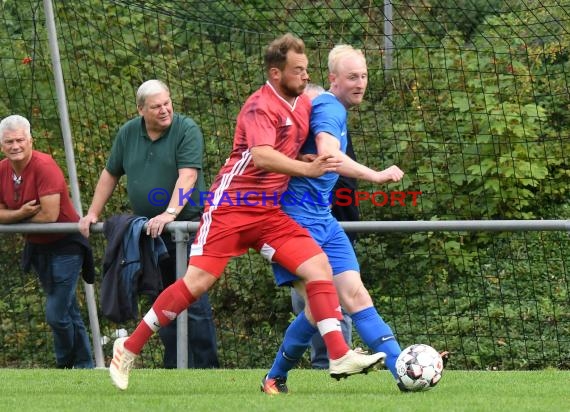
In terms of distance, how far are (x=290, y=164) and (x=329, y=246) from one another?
2.15 feet

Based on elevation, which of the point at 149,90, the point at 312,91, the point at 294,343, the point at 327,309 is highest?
the point at 149,90

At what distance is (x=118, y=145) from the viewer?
30.2 feet

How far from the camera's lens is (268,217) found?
6.87 meters

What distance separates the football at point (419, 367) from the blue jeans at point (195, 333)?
254 cm

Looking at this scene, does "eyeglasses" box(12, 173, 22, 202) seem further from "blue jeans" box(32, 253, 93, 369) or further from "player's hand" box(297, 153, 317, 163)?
"player's hand" box(297, 153, 317, 163)

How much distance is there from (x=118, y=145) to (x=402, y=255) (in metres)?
3.66

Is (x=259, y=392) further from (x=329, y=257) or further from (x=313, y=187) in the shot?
(x=313, y=187)

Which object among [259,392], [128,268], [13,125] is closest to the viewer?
[259,392]

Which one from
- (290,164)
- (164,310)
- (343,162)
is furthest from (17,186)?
(343,162)

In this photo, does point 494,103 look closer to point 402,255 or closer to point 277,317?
point 402,255

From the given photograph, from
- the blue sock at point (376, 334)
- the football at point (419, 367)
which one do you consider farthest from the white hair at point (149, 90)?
the football at point (419, 367)

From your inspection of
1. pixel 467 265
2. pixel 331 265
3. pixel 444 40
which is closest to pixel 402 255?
pixel 467 265

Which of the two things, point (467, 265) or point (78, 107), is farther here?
point (78, 107)

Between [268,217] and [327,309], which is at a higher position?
[268,217]
